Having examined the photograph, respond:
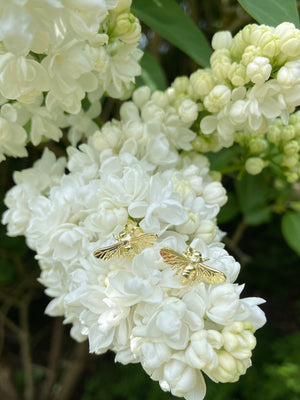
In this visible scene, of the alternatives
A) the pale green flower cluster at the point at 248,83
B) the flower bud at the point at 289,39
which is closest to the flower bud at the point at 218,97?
the pale green flower cluster at the point at 248,83

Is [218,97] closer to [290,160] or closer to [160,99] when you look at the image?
[160,99]

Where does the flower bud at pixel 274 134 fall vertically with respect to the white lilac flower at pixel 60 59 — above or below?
below

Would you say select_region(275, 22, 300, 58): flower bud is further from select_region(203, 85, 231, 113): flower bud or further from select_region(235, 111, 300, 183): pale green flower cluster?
select_region(235, 111, 300, 183): pale green flower cluster

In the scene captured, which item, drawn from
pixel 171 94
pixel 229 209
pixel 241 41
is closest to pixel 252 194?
Result: pixel 229 209

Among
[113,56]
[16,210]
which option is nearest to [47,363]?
[16,210]

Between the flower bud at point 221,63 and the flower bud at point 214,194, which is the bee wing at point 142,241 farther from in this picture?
the flower bud at point 221,63

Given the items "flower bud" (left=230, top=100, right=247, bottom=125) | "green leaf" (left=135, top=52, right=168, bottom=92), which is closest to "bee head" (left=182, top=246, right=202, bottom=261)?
"flower bud" (left=230, top=100, right=247, bottom=125)

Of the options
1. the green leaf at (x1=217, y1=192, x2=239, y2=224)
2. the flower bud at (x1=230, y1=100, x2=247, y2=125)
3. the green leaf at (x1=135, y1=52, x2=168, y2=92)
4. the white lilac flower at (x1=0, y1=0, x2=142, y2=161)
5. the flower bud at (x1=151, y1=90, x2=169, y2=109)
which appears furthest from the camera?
the green leaf at (x1=217, y1=192, x2=239, y2=224)
